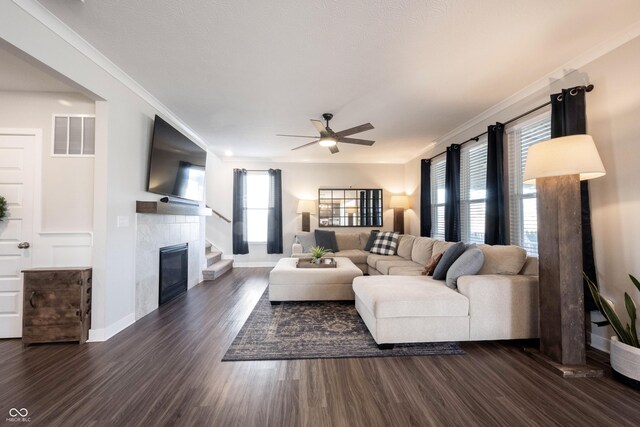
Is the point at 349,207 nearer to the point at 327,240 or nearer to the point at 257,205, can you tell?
the point at 327,240

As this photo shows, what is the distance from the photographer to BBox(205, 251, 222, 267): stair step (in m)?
5.45

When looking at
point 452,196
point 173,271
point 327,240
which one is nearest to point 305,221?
point 327,240

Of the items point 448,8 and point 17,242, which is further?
point 17,242

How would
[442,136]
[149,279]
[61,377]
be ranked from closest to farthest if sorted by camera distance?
[61,377] → [149,279] → [442,136]

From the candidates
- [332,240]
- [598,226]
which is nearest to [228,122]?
[332,240]

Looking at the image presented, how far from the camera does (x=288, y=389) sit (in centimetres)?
181

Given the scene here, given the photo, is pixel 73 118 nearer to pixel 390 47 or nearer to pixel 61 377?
pixel 61 377

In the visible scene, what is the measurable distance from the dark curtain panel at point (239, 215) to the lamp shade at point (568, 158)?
554 centimetres

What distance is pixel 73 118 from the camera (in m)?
2.67

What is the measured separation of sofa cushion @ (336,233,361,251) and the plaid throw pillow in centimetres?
53

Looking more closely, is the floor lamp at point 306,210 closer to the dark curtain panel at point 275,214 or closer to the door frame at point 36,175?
the dark curtain panel at point 275,214

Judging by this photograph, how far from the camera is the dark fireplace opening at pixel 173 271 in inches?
141

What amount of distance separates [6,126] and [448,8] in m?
4.24

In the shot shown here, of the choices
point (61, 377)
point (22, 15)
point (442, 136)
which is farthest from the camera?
point (442, 136)
